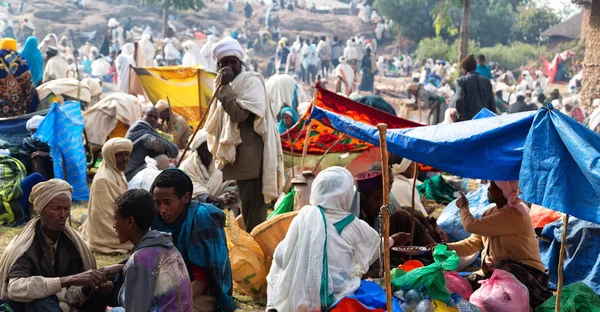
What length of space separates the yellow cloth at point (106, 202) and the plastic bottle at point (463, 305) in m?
3.12

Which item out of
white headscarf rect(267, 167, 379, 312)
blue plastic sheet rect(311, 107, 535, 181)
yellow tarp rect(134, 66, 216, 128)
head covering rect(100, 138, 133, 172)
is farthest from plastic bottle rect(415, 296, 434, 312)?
yellow tarp rect(134, 66, 216, 128)

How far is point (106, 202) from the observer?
6.82m

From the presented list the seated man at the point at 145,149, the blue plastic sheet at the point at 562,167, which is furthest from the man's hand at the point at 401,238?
the seated man at the point at 145,149

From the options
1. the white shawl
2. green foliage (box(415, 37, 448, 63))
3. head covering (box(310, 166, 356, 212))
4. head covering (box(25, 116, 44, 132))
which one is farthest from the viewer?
green foliage (box(415, 37, 448, 63))

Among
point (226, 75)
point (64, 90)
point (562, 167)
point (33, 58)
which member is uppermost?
point (226, 75)

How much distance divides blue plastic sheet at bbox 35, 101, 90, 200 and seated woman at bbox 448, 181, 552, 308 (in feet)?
15.0

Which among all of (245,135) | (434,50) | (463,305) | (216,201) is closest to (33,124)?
(216,201)

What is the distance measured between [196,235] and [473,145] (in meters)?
1.55

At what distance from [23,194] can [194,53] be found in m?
13.2

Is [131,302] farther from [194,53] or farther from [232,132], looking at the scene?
[194,53]

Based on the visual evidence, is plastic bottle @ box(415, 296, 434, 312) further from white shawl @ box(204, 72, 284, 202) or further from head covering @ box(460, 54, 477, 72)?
head covering @ box(460, 54, 477, 72)

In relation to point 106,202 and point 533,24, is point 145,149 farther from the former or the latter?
point 533,24

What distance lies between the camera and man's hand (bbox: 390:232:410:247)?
517 centimetres

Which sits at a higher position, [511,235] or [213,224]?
[213,224]
